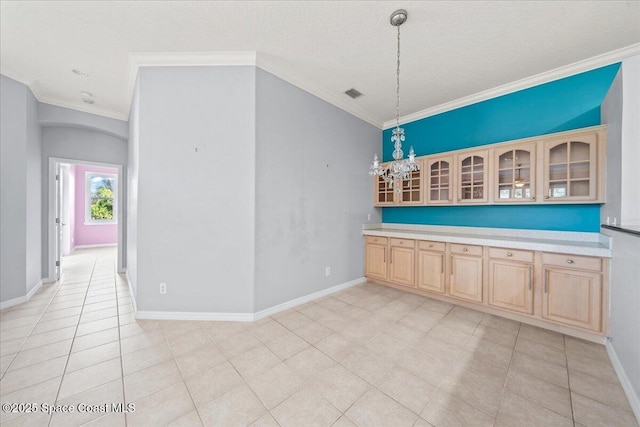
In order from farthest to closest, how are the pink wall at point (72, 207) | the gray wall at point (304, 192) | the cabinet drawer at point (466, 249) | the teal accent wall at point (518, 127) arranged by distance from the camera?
the pink wall at point (72, 207) < the cabinet drawer at point (466, 249) < the gray wall at point (304, 192) < the teal accent wall at point (518, 127)

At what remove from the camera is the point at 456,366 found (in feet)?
6.19

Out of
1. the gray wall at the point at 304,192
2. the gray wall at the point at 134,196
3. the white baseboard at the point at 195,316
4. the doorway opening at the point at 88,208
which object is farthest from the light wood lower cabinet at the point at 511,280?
the doorway opening at the point at 88,208

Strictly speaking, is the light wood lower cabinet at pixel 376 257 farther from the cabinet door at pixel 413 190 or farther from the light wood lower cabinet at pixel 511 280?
the cabinet door at pixel 413 190

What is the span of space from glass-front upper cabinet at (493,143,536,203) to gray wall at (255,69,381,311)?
187cm

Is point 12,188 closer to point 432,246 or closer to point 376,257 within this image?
point 376,257

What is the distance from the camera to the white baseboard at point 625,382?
1.45 m

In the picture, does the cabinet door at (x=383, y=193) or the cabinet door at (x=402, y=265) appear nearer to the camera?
the cabinet door at (x=402, y=265)

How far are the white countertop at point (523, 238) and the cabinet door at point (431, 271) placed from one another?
24 cm

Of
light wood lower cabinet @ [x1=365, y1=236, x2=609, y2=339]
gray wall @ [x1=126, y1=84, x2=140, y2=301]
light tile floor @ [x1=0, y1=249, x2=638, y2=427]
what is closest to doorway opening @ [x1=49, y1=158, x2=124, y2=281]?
gray wall @ [x1=126, y1=84, x2=140, y2=301]

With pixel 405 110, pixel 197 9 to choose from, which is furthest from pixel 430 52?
pixel 197 9

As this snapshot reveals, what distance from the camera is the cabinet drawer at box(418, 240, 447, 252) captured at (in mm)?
3162

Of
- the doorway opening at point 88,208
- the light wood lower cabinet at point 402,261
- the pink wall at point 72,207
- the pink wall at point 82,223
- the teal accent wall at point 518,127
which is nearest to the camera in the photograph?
the teal accent wall at point 518,127

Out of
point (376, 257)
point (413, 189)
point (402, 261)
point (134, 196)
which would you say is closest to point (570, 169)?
point (413, 189)

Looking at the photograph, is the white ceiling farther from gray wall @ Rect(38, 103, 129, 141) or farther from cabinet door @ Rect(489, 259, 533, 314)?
cabinet door @ Rect(489, 259, 533, 314)
